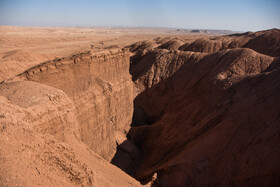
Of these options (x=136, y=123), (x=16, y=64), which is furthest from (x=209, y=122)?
(x=16, y=64)

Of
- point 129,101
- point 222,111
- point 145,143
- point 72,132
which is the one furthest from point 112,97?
point 222,111

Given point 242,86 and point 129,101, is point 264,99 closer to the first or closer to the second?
point 242,86

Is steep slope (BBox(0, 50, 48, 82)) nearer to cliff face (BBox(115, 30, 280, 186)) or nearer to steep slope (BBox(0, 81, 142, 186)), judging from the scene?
cliff face (BBox(115, 30, 280, 186))

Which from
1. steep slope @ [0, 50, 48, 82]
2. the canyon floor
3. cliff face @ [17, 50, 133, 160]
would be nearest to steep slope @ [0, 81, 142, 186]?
the canyon floor

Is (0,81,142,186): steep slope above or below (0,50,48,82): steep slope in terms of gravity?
above

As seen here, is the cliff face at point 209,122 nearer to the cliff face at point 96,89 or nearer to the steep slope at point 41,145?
the cliff face at point 96,89

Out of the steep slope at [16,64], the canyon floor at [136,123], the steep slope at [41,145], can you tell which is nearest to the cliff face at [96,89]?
the canyon floor at [136,123]
